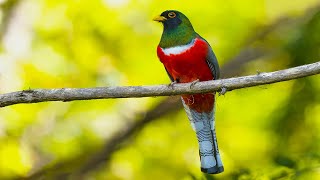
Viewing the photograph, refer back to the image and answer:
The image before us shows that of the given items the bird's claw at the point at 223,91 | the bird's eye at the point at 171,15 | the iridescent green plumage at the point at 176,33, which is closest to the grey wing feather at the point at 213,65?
the iridescent green plumage at the point at 176,33

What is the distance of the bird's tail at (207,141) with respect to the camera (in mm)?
4695

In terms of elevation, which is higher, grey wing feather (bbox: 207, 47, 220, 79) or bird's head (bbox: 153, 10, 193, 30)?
bird's head (bbox: 153, 10, 193, 30)

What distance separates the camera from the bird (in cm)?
493

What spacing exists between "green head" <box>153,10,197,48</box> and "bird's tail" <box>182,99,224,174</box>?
514 mm

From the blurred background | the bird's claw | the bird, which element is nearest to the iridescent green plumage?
the bird

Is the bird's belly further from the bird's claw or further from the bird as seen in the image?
the bird's claw

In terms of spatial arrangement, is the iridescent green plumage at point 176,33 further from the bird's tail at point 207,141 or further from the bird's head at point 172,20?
the bird's tail at point 207,141

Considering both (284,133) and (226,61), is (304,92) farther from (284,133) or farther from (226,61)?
(226,61)

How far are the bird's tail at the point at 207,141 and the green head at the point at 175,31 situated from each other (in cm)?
51

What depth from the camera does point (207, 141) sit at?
16.2 ft

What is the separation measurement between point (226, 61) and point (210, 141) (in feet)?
6.07

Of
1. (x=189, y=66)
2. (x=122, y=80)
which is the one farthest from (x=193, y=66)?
(x=122, y=80)

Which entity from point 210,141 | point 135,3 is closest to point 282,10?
point 135,3

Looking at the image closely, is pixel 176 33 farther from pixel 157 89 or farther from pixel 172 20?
pixel 157 89
